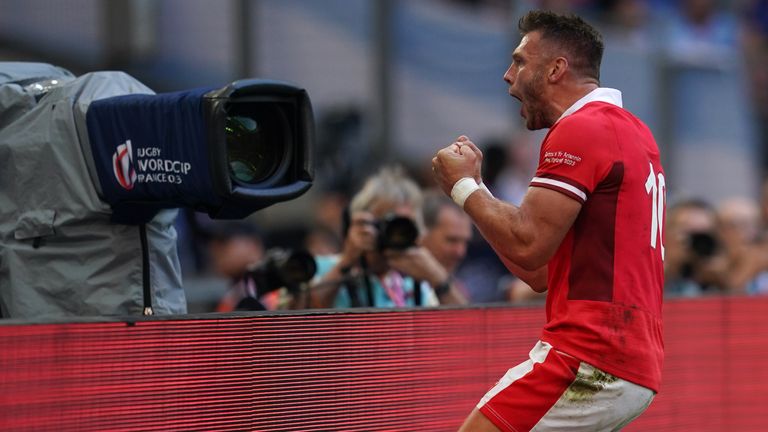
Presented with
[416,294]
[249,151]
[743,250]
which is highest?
[249,151]

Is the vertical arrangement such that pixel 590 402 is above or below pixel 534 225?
below

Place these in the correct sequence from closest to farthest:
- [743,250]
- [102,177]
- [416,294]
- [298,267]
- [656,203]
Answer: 1. [656,203]
2. [102,177]
3. [298,267]
4. [416,294]
5. [743,250]

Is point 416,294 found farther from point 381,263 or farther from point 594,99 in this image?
point 594,99

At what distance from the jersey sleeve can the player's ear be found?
0.26m

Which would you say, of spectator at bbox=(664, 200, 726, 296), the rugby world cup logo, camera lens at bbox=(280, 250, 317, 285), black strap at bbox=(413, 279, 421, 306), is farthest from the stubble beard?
spectator at bbox=(664, 200, 726, 296)

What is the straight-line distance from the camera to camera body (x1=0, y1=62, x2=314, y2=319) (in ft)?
14.6

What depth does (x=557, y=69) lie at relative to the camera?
445 centimetres

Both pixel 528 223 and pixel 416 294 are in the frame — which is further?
pixel 416 294

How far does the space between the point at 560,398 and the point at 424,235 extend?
282cm

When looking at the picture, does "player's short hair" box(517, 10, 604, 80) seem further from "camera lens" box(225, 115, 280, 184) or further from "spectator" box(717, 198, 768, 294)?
"spectator" box(717, 198, 768, 294)

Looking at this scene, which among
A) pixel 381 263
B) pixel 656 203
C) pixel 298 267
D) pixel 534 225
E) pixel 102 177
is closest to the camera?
pixel 534 225

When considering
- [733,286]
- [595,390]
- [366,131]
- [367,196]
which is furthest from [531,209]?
[366,131]

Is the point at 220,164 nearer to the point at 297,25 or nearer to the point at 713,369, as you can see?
the point at 713,369

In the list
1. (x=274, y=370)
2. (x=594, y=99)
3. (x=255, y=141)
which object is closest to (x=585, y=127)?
(x=594, y=99)
